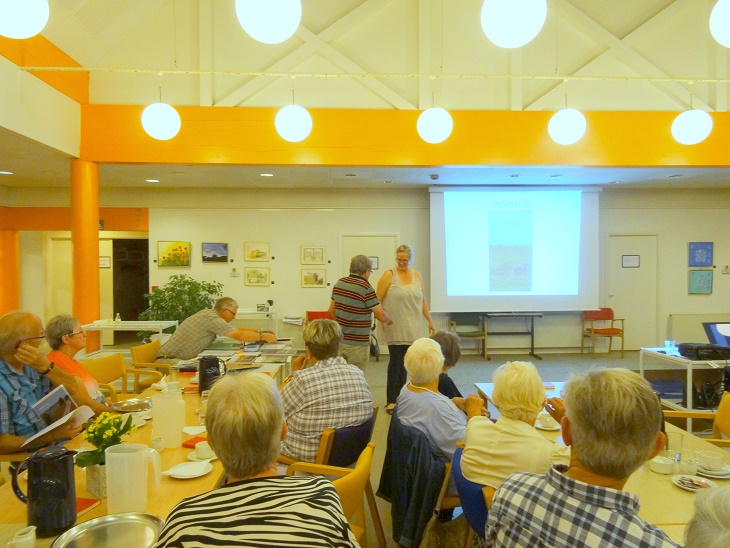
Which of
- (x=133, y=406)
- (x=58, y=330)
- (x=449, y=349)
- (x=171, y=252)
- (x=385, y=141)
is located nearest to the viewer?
(x=133, y=406)

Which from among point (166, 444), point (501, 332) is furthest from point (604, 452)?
point (501, 332)

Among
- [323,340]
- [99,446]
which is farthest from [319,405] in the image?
[99,446]

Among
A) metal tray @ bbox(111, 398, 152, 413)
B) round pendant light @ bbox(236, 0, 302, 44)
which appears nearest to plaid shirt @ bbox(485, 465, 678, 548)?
round pendant light @ bbox(236, 0, 302, 44)

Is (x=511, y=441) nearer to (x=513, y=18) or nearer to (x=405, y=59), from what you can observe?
(x=513, y=18)

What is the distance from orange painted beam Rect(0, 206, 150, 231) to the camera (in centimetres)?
885

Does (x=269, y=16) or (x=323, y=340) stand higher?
(x=269, y=16)

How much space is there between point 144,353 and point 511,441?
3799mm

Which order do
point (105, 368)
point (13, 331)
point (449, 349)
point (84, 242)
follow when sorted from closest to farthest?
point (13, 331), point (449, 349), point (105, 368), point (84, 242)

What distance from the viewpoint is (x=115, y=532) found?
5.01 feet

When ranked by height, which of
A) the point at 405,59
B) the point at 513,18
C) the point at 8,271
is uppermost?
the point at 405,59

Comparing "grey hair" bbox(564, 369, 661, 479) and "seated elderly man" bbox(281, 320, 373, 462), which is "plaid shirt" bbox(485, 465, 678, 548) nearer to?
"grey hair" bbox(564, 369, 661, 479)

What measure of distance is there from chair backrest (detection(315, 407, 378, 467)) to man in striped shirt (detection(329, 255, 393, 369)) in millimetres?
2205

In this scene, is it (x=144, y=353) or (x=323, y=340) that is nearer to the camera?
(x=323, y=340)

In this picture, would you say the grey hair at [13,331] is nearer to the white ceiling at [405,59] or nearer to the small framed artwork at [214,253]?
the white ceiling at [405,59]
